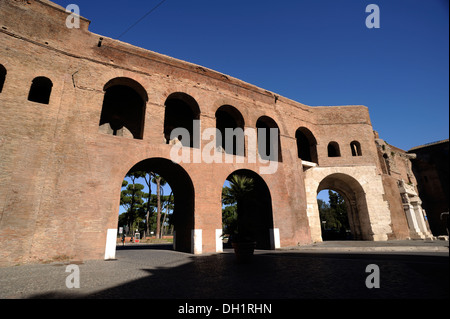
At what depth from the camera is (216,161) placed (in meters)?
11.6

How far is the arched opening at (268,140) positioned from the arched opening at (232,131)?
5.98 feet

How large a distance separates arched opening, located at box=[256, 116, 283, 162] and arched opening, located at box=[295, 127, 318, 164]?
8.87ft

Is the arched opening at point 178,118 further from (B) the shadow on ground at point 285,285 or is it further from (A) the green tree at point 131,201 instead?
(A) the green tree at point 131,201

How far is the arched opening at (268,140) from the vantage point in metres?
14.5

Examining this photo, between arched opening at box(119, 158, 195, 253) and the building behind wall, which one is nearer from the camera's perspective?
arched opening at box(119, 158, 195, 253)

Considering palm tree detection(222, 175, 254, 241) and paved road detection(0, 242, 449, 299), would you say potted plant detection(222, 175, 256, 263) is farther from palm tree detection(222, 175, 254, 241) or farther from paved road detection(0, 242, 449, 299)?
paved road detection(0, 242, 449, 299)

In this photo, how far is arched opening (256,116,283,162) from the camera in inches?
572

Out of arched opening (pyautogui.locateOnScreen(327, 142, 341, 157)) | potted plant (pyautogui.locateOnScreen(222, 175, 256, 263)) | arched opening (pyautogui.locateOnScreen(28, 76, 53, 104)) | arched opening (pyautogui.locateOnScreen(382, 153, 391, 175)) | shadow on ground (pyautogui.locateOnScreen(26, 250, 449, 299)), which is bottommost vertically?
shadow on ground (pyautogui.locateOnScreen(26, 250, 449, 299))

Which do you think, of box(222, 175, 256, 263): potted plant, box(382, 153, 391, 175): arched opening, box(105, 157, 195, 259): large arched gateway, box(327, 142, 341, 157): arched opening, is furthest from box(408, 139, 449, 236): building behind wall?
box(105, 157, 195, 259): large arched gateway

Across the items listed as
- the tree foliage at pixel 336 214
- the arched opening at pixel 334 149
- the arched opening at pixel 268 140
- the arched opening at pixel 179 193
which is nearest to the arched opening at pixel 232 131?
the arched opening at pixel 268 140
